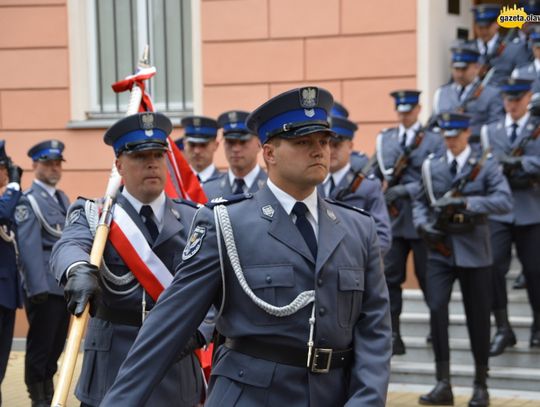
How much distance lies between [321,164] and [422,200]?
5.24 meters

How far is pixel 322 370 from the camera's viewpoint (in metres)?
3.80

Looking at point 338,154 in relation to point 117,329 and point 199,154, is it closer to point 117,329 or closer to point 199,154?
point 199,154

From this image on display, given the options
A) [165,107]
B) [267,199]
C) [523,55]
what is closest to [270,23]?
[165,107]

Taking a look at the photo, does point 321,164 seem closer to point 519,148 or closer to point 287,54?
point 519,148

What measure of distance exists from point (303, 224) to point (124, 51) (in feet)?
31.7

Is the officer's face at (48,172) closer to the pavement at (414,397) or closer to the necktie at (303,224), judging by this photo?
the pavement at (414,397)

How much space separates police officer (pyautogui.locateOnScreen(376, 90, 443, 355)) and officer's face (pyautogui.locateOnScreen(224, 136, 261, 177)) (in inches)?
73.6

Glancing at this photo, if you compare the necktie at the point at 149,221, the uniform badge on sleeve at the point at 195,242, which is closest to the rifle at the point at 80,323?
the necktie at the point at 149,221

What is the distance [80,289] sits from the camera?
468 cm

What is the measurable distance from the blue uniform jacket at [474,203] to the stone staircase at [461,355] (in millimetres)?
1203

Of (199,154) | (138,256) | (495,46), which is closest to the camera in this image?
(138,256)

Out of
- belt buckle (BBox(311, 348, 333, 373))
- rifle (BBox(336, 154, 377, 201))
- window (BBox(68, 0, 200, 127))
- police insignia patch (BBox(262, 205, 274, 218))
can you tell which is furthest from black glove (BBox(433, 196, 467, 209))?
window (BBox(68, 0, 200, 127))

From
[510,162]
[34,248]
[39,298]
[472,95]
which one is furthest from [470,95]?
[39,298]

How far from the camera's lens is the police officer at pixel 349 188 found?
321 inches
